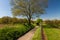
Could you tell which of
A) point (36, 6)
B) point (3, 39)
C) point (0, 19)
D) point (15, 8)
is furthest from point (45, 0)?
point (3, 39)

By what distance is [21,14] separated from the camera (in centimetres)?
2866

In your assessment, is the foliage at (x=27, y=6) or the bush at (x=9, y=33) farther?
the foliage at (x=27, y=6)

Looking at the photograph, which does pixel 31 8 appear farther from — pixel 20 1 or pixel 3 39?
pixel 3 39

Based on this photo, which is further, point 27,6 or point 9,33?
point 27,6

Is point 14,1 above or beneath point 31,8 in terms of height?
above

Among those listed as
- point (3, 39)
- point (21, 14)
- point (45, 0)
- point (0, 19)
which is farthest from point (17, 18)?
point (3, 39)

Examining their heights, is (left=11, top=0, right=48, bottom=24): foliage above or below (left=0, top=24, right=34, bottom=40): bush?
above

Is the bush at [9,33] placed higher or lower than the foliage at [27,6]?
lower

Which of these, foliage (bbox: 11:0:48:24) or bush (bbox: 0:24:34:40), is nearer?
bush (bbox: 0:24:34:40)

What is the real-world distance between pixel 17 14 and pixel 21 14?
108 centimetres

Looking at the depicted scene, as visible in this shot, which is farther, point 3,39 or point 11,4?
point 11,4

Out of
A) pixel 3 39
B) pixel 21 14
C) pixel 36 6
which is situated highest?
pixel 36 6

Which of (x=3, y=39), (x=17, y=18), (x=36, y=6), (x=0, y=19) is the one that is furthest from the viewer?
(x=17, y=18)

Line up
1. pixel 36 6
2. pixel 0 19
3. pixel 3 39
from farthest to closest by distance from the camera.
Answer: pixel 36 6
pixel 0 19
pixel 3 39
